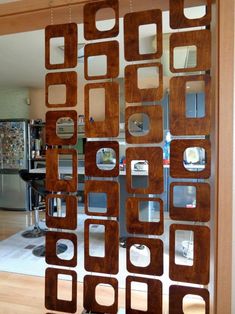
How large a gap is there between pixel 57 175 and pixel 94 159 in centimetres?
25

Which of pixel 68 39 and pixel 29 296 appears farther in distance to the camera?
pixel 29 296

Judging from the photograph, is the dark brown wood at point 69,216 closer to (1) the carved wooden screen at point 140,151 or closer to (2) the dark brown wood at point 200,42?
(1) the carved wooden screen at point 140,151

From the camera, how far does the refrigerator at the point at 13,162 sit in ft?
17.4

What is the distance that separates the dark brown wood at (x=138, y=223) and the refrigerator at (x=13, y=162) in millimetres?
4266

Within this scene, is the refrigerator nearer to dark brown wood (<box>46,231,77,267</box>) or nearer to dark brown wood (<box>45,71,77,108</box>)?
dark brown wood (<box>46,231,77,267</box>)

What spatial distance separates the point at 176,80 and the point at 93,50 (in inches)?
19.4

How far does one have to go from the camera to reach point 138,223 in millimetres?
1458

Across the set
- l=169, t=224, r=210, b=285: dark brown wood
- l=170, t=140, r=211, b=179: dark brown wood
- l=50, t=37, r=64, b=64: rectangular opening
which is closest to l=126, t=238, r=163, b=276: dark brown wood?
l=169, t=224, r=210, b=285: dark brown wood

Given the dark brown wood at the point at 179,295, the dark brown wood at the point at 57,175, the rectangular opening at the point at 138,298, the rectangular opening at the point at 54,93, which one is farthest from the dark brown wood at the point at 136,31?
the rectangular opening at the point at 138,298

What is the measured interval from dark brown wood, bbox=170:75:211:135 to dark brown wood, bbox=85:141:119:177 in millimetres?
344

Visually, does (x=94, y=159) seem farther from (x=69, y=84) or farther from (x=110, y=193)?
(x=69, y=84)

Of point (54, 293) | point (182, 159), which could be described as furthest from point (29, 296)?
point (182, 159)

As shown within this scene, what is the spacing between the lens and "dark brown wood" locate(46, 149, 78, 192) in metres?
1.57

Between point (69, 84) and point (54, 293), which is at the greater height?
point (69, 84)
